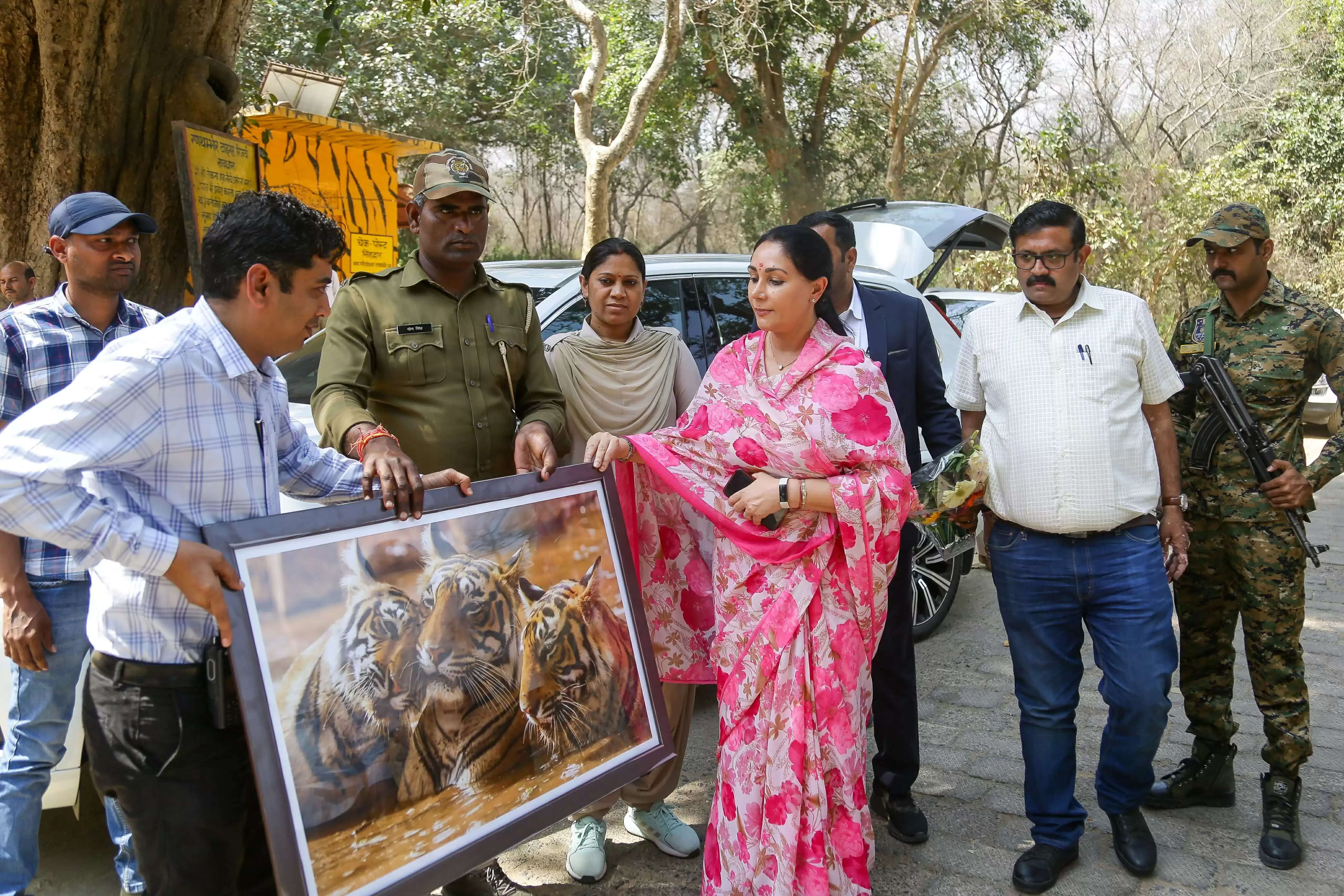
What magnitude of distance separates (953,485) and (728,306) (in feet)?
6.98

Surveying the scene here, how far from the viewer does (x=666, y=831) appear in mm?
3461

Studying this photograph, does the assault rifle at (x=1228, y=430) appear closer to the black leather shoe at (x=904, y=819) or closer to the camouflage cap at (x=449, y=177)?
the black leather shoe at (x=904, y=819)

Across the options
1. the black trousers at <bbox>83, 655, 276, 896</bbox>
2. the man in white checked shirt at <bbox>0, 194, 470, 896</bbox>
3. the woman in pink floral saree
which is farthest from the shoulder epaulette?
the black trousers at <bbox>83, 655, 276, 896</bbox>

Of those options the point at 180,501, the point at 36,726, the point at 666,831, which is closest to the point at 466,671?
the point at 180,501

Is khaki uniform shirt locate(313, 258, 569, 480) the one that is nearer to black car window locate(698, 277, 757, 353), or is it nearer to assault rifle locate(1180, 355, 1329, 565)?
black car window locate(698, 277, 757, 353)

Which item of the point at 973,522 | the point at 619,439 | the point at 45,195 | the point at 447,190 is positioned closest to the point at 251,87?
the point at 45,195

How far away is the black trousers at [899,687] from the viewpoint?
360cm

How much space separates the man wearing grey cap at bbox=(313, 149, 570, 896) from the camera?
308cm

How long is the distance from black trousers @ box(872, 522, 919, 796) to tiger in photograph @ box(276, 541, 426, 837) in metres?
1.84

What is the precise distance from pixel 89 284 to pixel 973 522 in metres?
3.01

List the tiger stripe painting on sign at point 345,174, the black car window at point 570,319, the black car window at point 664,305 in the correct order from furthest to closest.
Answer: the tiger stripe painting on sign at point 345,174, the black car window at point 664,305, the black car window at point 570,319

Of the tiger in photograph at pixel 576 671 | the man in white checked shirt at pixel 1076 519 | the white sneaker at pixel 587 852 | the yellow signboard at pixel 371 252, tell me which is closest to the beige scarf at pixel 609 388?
the tiger in photograph at pixel 576 671

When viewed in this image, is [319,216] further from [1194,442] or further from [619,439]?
[1194,442]

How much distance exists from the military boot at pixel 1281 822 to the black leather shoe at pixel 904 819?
111cm
